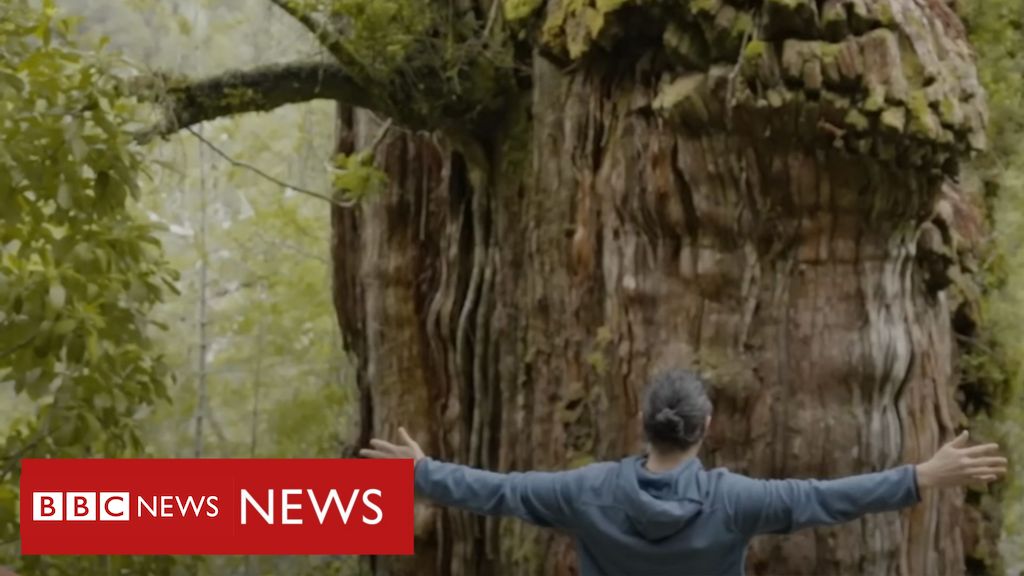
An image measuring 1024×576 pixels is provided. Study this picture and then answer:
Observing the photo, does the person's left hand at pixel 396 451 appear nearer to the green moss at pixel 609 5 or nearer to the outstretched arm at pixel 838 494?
the outstretched arm at pixel 838 494

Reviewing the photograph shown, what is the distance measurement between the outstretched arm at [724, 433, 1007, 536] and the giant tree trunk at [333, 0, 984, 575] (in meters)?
1.45

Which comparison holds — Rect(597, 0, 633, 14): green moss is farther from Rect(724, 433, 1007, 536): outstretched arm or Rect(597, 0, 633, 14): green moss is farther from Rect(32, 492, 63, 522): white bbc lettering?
Rect(32, 492, 63, 522): white bbc lettering

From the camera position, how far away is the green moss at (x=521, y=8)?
5152 millimetres

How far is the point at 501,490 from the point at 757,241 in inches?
66.7

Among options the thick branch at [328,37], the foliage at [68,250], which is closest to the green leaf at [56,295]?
the foliage at [68,250]

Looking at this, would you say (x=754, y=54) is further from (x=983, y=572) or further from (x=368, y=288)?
(x=368, y=288)

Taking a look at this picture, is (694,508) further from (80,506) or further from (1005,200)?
(1005,200)

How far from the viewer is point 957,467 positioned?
2904 millimetres

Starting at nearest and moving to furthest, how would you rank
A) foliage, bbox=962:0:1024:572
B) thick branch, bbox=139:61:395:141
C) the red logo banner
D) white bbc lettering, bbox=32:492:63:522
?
the red logo banner
white bbc lettering, bbox=32:492:63:522
thick branch, bbox=139:61:395:141
foliage, bbox=962:0:1024:572

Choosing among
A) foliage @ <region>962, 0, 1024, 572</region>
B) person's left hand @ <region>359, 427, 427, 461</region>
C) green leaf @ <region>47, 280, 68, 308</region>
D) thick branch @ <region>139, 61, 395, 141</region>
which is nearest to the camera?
person's left hand @ <region>359, 427, 427, 461</region>

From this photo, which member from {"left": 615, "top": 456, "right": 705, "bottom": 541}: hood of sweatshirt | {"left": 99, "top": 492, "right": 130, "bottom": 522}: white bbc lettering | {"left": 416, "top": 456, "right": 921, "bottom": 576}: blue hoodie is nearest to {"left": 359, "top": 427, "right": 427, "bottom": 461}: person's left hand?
{"left": 416, "top": 456, "right": 921, "bottom": 576}: blue hoodie

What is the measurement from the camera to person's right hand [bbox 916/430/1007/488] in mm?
2887

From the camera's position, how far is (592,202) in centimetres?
486

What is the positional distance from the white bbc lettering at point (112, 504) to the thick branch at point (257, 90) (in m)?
1.86
